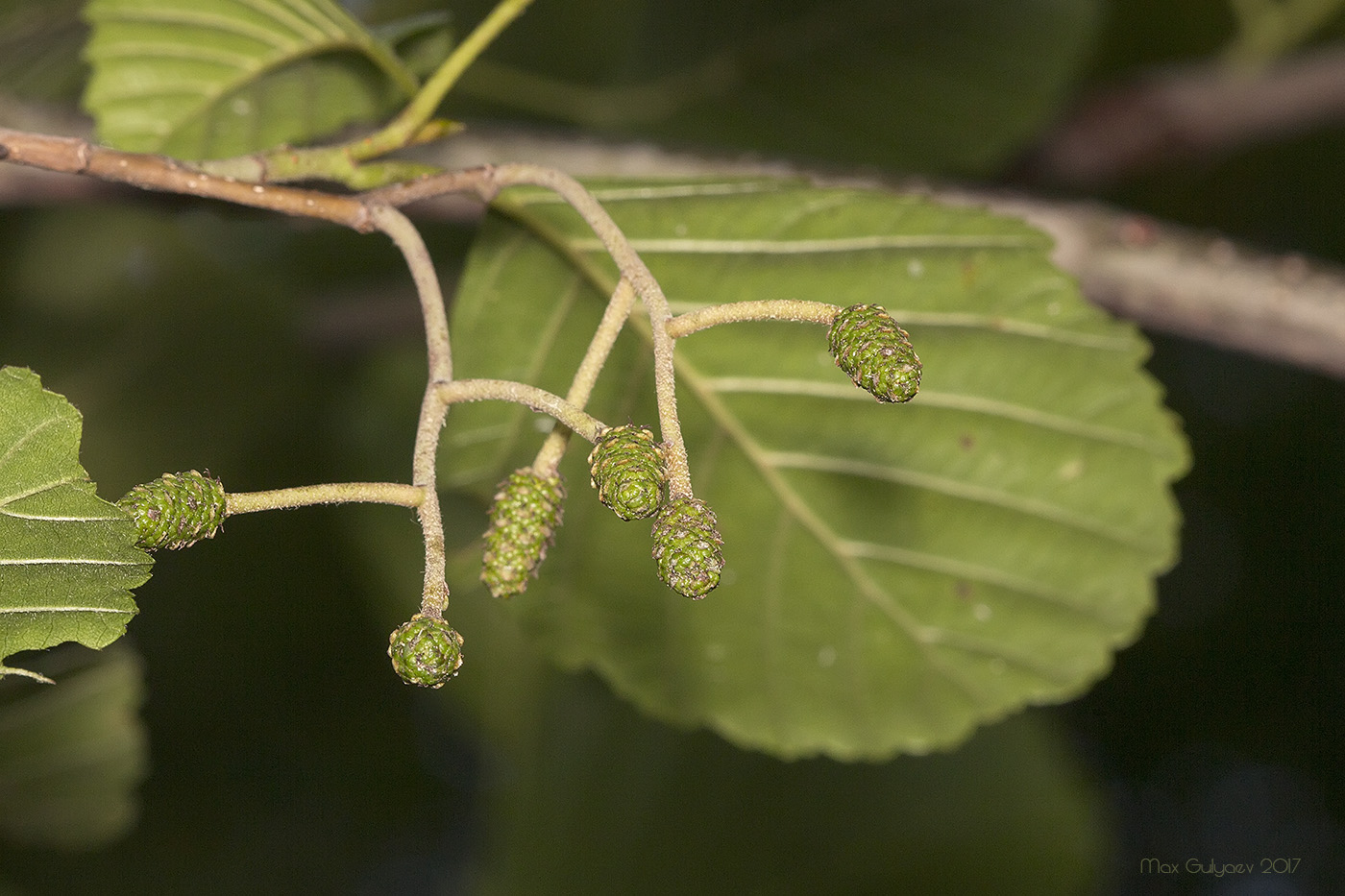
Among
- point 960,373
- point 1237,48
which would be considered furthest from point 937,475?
point 1237,48

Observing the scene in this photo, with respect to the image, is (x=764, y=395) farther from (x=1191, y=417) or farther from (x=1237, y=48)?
(x=1191, y=417)

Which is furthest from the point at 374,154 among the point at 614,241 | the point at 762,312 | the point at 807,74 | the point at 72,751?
the point at 807,74

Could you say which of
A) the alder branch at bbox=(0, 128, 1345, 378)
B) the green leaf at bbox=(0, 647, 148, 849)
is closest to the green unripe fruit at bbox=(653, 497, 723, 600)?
the alder branch at bbox=(0, 128, 1345, 378)

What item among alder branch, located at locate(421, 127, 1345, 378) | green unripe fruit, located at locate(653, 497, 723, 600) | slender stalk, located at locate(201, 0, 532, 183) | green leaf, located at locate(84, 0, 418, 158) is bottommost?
green unripe fruit, located at locate(653, 497, 723, 600)

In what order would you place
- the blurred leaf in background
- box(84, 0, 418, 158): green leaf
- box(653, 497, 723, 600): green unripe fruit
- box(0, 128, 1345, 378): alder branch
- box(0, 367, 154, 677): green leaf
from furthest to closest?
the blurred leaf in background → box(0, 128, 1345, 378): alder branch → box(84, 0, 418, 158): green leaf → box(0, 367, 154, 677): green leaf → box(653, 497, 723, 600): green unripe fruit

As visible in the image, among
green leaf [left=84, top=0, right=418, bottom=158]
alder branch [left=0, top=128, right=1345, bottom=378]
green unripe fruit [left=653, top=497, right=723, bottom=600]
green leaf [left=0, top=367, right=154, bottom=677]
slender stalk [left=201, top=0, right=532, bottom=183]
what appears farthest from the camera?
alder branch [left=0, top=128, right=1345, bottom=378]

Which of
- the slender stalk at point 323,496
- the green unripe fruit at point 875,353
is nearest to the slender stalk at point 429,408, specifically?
the slender stalk at point 323,496

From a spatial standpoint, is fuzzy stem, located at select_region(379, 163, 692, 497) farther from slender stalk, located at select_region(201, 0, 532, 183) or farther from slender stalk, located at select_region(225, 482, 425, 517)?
slender stalk, located at select_region(225, 482, 425, 517)
